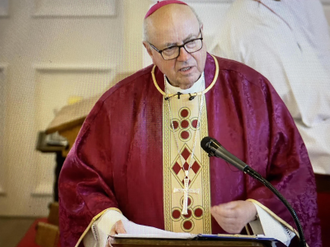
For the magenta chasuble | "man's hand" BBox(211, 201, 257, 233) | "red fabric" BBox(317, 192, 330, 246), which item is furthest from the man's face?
"red fabric" BBox(317, 192, 330, 246)

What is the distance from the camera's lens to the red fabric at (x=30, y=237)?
7.90ft

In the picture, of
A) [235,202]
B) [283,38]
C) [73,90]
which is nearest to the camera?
[235,202]

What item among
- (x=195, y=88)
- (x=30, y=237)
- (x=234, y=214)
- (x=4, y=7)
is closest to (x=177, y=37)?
(x=195, y=88)

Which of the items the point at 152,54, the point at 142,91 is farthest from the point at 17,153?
the point at 152,54

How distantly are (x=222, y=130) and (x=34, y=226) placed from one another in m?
1.17

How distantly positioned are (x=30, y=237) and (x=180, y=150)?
101 cm

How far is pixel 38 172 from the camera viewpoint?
7.84 feet

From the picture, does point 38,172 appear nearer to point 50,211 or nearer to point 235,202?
point 50,211

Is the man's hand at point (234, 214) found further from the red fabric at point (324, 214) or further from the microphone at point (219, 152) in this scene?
the red fabric at point (324, 214)

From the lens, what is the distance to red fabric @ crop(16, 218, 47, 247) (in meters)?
2.41

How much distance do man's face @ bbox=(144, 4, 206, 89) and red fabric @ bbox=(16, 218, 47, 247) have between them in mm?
1112

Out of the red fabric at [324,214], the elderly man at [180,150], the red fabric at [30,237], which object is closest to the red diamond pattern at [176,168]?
the elderly man at [180,150]

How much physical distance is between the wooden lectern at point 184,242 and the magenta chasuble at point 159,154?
0.44m

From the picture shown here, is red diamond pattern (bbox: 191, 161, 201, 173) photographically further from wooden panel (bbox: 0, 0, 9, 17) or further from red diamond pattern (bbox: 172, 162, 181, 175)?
wooden panel (bbox: 0, 0, 9, 17)
